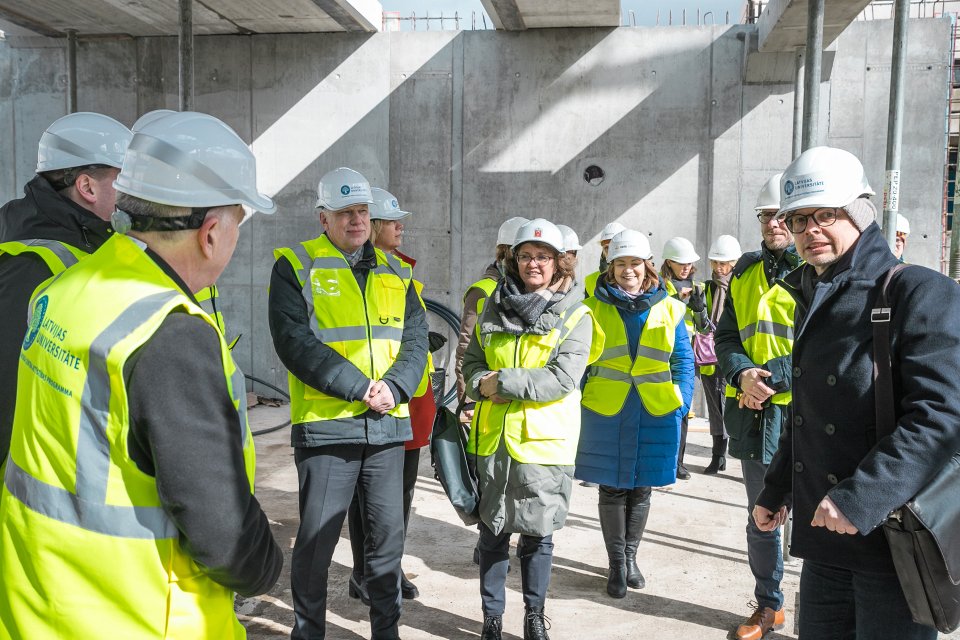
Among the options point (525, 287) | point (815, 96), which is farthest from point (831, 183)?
point (815, 96)

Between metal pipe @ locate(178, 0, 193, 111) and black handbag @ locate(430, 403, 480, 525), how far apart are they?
16.4 ft

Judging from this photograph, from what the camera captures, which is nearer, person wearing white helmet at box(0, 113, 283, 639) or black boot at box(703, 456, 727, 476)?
person wearing white helmet at box(0, 113, 283, 639)

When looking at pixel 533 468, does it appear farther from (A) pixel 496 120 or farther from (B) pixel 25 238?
(A) pixel 496 120

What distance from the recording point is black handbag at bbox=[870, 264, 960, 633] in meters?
2.01

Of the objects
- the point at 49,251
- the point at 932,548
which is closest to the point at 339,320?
the point at 49,251

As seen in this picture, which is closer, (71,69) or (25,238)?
(25,238)

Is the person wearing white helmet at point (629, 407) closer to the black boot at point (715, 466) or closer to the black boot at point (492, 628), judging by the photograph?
the black boot at point (492, 628)

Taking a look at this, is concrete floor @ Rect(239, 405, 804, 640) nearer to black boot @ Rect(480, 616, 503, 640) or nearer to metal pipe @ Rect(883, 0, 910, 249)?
black boot @ Rect(480, 616, 503, 640)

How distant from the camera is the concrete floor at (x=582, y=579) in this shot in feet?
13.4

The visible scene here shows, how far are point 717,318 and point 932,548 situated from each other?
5400 mm

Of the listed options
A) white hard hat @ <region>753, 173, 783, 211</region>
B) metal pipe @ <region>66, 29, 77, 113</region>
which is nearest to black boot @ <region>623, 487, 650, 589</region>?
white hard hat @ <region>753, 173, 783, 211</region>

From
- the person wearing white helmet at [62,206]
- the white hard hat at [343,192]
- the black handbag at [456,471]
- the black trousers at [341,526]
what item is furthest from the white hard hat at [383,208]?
the person wearing white helmet at [62,206]

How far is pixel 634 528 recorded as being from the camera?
467 cm

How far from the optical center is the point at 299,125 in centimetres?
1027
